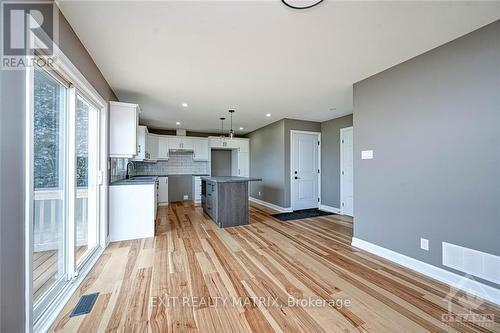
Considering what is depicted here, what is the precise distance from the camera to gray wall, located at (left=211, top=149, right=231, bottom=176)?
7875 mm

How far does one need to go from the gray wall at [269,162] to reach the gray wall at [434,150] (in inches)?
101

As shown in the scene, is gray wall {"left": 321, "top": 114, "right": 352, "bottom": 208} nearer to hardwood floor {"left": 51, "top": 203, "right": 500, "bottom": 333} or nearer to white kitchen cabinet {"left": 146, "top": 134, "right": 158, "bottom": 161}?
hardwood floor {"left": 51, "top": 203, "right": 500, "bottom": 333}

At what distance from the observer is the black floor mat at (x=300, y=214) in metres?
4.75

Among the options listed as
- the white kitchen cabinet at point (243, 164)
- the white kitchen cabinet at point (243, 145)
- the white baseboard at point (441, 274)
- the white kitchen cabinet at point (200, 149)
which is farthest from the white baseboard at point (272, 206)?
the white baseboard at point (441, 274)

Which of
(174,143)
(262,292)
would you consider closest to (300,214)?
(262,292)

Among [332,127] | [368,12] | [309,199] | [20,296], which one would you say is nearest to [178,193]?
[309,199]

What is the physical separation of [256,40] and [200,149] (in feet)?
Result: 17.4

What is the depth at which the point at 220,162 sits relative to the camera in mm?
7965

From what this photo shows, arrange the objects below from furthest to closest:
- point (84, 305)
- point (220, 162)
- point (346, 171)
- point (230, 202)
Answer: point (220, 162), point (346, 171), point (230, 202), point (84, 305)

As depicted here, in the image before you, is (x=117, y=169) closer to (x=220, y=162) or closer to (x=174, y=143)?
(x=174, y=143)

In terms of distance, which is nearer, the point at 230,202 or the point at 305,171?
the point at 230,202

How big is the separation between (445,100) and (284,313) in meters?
2.72

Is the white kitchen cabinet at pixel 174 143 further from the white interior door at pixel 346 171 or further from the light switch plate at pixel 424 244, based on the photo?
the light switch plate at pixel 424 244

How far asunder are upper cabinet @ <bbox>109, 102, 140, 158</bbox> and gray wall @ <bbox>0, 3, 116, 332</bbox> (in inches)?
87.0
